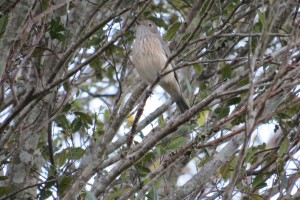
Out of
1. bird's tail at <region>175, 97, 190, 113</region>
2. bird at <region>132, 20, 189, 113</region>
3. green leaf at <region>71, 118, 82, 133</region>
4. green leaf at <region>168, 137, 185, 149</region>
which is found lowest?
green leaf at <region>168, 137, 185, 149</region>

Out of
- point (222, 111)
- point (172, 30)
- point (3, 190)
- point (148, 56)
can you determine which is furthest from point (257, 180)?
point (148, 56)

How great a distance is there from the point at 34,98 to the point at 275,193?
6.90ft

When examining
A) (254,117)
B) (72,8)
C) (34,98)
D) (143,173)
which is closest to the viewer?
(254,117)

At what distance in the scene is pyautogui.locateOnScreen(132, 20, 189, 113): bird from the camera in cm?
622

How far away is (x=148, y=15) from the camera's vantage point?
21.7 feet

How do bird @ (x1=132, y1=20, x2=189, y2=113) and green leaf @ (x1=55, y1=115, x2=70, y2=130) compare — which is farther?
bird @ (x1=132, y1=20, x2=189, y2=113)

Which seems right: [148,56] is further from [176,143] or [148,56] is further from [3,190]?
[3,190]

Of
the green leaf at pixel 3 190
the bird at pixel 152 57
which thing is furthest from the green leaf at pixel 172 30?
the green leaf at pixel 3 190

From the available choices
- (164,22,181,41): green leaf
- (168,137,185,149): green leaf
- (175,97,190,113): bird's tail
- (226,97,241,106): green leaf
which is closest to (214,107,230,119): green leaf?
(226,97,241,106): green leaf

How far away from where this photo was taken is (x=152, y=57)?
6375mm

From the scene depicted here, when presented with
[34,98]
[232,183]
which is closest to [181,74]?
[34,98]

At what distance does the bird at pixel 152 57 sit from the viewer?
6223 millimetres

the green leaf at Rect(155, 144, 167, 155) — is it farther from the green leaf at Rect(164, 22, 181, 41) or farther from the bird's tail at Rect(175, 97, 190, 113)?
the bird's tail at Rect(175, 97, 190, 113)

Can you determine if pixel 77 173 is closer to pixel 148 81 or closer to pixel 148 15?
pixel 148 81
